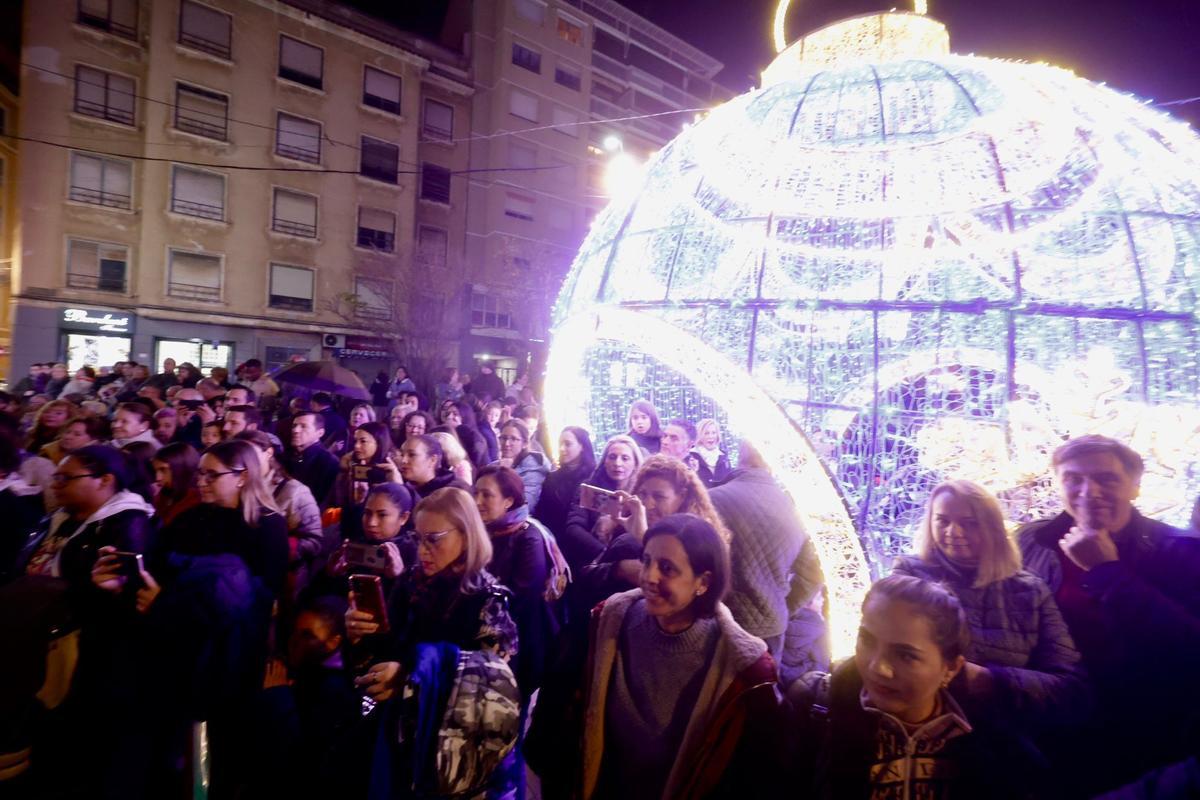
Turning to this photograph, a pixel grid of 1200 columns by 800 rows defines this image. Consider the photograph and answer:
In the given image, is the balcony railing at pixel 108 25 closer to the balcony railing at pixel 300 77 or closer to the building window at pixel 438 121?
the balcony railing at pixel 300 77

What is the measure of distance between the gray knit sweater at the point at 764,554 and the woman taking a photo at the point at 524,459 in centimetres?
205

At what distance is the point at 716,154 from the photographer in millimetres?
3916

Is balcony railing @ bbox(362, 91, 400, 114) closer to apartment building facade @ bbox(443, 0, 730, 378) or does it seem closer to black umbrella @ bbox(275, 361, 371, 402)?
apartment building facade @ bbox(443, 0, 730, 378)

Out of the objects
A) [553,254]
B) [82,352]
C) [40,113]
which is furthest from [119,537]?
[553,254]

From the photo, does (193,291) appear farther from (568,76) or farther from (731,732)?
(731,732)

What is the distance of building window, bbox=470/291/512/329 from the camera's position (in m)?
24.3

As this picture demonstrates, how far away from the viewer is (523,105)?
2541cm

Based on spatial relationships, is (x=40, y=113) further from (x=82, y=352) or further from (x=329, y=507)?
(x=329, y=507)

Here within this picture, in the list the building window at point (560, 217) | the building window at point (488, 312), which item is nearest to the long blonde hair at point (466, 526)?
the building window at point (488, 312)

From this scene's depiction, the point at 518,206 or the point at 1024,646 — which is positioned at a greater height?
the point at 518,206

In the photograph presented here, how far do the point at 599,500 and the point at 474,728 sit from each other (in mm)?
1303

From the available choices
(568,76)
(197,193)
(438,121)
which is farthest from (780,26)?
(568,76)

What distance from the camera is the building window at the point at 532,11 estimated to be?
25516 mm

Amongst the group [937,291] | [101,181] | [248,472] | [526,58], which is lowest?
[248,472]
